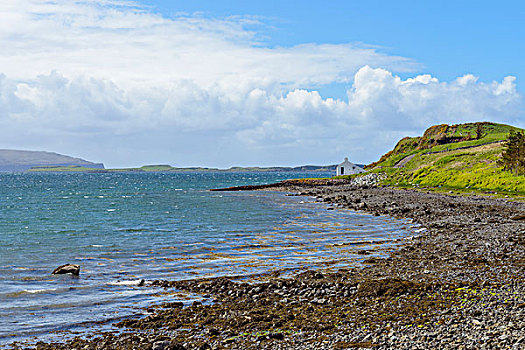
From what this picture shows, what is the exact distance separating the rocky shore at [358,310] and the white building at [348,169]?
13602 cm

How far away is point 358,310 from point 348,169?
14911cm

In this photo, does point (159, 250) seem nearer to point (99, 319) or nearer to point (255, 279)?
point (255, 279)

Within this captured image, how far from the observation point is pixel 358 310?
16250 millimetres

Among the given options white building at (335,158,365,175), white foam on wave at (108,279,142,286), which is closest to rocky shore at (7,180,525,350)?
white foam on wave at (108,279,142,286)

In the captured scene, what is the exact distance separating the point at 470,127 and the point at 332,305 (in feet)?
617

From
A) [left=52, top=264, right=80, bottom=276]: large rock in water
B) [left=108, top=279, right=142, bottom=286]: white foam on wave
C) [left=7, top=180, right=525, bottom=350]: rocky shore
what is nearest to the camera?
[left=7, top=180, right=525, bottom=350]: rocky shore

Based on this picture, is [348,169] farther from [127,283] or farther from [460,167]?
[127,283]

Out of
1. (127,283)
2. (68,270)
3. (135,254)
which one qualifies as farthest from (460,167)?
(68,270)

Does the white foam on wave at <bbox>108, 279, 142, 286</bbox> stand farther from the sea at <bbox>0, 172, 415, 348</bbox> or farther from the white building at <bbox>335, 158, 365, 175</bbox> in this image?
the white building at <bbox>335, 158, 365, 175</bbox>

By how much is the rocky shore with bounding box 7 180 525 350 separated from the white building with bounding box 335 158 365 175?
446ft

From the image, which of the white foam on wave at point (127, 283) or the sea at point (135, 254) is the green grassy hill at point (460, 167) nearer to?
the sea at point (135, 254)

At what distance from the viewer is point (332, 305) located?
17.1 m

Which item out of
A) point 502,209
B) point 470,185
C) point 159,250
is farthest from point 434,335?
point 470,185

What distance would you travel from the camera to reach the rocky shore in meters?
13.2
